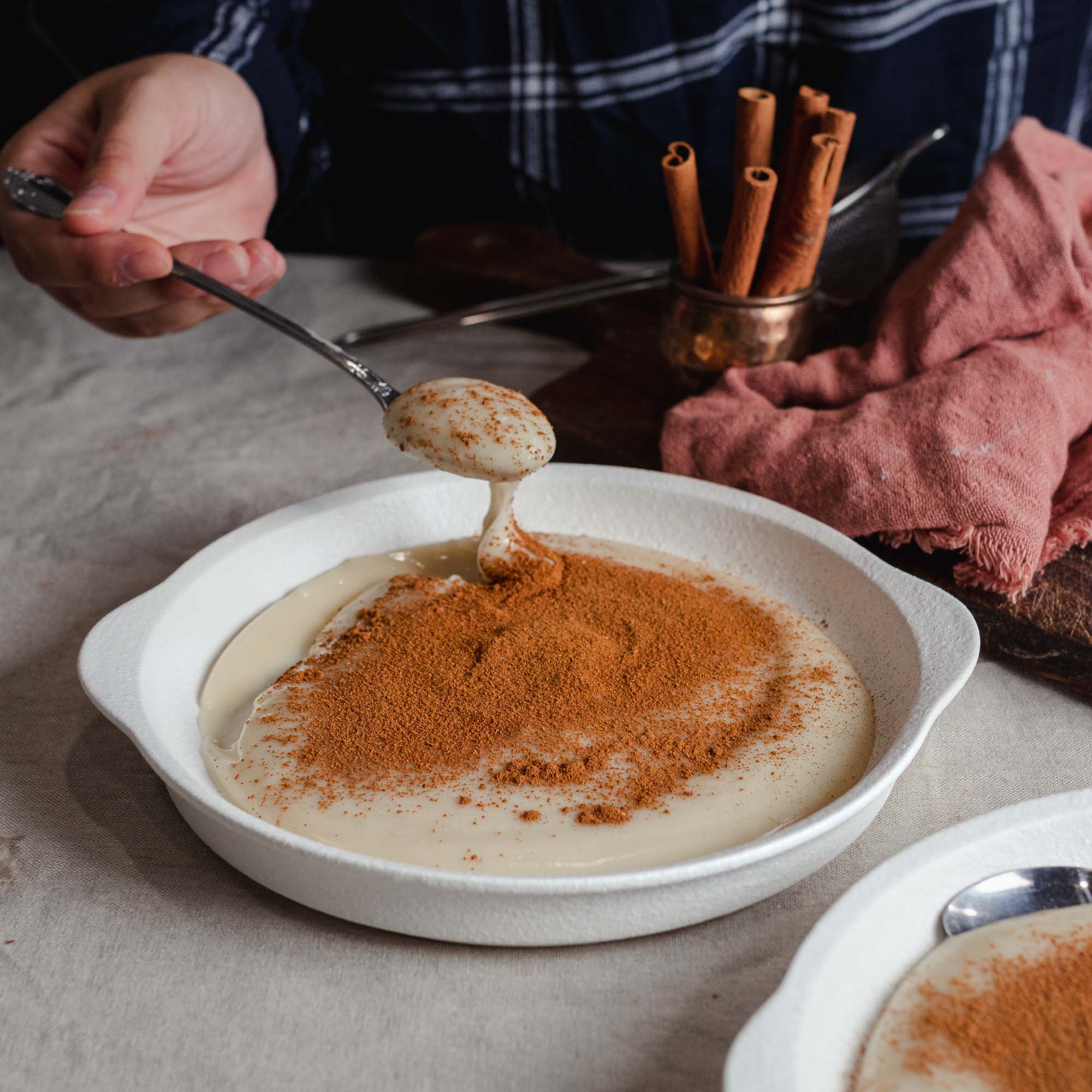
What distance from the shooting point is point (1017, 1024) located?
1.97 feet

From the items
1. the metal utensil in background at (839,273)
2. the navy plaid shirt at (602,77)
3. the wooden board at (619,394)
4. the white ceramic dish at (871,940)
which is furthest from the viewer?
the navy plaid shirt at (602,77)

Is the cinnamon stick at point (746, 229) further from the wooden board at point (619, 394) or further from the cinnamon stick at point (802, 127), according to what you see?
the wooden board at point (619, 394)

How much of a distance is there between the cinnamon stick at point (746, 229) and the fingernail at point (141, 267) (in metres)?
0.59

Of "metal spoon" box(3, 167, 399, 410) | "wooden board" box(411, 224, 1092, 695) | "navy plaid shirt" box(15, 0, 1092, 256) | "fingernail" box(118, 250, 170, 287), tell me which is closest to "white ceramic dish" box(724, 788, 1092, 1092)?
"wooden board" box(411, 224, 1092, 695)

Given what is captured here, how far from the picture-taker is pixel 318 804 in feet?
2.47

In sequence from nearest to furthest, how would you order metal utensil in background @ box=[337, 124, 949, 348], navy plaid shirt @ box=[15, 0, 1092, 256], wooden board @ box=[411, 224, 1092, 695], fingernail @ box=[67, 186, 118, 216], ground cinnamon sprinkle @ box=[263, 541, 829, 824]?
ground cinnamon sprinkle @ box=[263, 541, 829, 824] → wooden board @ box=[411, 224, 1092, 695] → fingernail @ box=[67, 186, 118, 216] → metal utensil in background @ box=[337, 124, 949, 348] → navy plaid shirt @ box=[15, 0, 1092, 256]

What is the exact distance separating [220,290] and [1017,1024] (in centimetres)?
95

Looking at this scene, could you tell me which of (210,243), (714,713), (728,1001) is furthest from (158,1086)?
(210,243)

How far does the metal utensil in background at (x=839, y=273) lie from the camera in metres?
1.42

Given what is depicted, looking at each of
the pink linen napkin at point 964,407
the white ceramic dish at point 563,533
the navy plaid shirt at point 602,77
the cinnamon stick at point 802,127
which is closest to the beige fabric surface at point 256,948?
the white ceramic dish at point 563,533

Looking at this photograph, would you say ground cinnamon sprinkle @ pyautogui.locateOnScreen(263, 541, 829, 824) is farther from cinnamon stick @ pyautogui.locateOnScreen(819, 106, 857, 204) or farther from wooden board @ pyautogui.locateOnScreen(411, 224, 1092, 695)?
cinnamon stick @ pyautogui.locateOnScreen(819, 106, 857, 204)

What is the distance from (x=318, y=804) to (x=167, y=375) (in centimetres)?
100

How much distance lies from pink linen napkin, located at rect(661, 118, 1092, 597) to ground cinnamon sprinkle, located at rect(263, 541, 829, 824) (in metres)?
0.17

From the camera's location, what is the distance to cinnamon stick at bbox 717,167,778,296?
3.71ft
